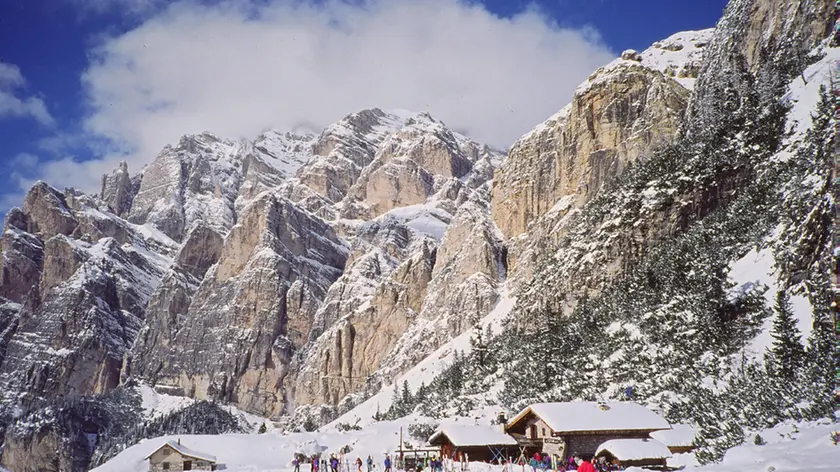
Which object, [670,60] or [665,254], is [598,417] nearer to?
[665,254]

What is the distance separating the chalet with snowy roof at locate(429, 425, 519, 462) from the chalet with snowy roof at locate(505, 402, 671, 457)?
3832 mm

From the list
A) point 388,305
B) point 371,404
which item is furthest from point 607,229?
point 388,305

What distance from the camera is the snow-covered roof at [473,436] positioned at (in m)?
51.1

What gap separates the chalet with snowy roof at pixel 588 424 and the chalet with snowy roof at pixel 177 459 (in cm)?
3172

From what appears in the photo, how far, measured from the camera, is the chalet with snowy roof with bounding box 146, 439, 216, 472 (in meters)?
60.3

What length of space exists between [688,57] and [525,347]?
76.3 m

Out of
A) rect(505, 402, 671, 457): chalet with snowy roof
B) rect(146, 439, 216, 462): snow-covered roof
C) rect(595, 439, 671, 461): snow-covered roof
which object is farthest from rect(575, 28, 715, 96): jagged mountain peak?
rect(146, 439, 216, 462): snow-covered roof

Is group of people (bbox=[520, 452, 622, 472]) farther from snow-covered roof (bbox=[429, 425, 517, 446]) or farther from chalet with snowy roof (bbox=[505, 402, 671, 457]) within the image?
snow-covered roof (bbox=[429, 425, 517, 446])

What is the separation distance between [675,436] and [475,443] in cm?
A: 1452

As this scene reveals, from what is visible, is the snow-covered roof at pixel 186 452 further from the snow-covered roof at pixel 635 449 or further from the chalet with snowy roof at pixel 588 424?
the snow-covered roof at pixel 635 449

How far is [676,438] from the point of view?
151 ft

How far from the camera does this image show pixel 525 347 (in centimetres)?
8806

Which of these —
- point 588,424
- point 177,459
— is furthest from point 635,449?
point 177,459

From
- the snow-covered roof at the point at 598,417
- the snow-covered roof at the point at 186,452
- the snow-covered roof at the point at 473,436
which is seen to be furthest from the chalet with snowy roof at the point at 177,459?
the snow-covered roof at the point at 598,417
